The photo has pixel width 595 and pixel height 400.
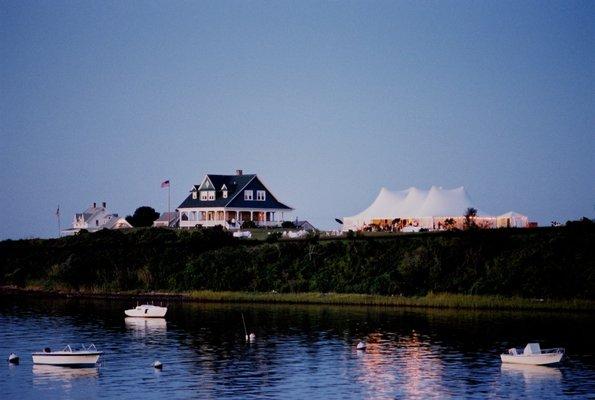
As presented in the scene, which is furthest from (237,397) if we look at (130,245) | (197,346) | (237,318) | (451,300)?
(130,245)

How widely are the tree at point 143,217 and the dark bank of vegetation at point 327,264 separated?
4482 cm

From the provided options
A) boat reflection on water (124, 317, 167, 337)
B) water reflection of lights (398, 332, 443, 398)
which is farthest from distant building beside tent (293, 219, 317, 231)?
water reflection of lights (398, 332, 443, 398)

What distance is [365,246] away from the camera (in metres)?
102

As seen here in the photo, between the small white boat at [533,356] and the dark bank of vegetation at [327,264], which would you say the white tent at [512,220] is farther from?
the small white boat at [533,356]

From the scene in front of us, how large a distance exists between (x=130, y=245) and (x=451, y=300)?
48370 millimetres

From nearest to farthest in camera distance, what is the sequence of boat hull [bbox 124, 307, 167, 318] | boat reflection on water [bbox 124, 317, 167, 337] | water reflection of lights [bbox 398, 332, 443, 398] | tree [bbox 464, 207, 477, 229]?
water reflection of lights [bbox 398, 332, 443, 398] < boat reflection on water [bbox 124, 317, 167, 337] < boat hull [bbox 124, 307, 167, 318] < tree [bbox 464, 207, 477, 229]

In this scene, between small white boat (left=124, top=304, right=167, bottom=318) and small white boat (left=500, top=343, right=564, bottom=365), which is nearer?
small white boat (left=500, top=343, right=564, bottom=365)

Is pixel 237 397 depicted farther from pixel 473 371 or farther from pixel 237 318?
pixel 237 318

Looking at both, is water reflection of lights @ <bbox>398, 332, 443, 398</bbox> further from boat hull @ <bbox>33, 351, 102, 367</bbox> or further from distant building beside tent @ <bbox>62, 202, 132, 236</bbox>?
distant building beside tent @ <bbox>62, 202, 132, 236</bbox>

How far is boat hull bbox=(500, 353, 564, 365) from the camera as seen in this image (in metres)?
53.2

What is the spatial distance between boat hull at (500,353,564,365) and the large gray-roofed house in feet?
296

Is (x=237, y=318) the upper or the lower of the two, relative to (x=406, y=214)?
lower

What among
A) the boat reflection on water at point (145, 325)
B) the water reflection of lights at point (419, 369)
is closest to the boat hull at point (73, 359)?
the boat reflection on water at point (145, 325)

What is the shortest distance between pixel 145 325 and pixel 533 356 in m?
36.9
